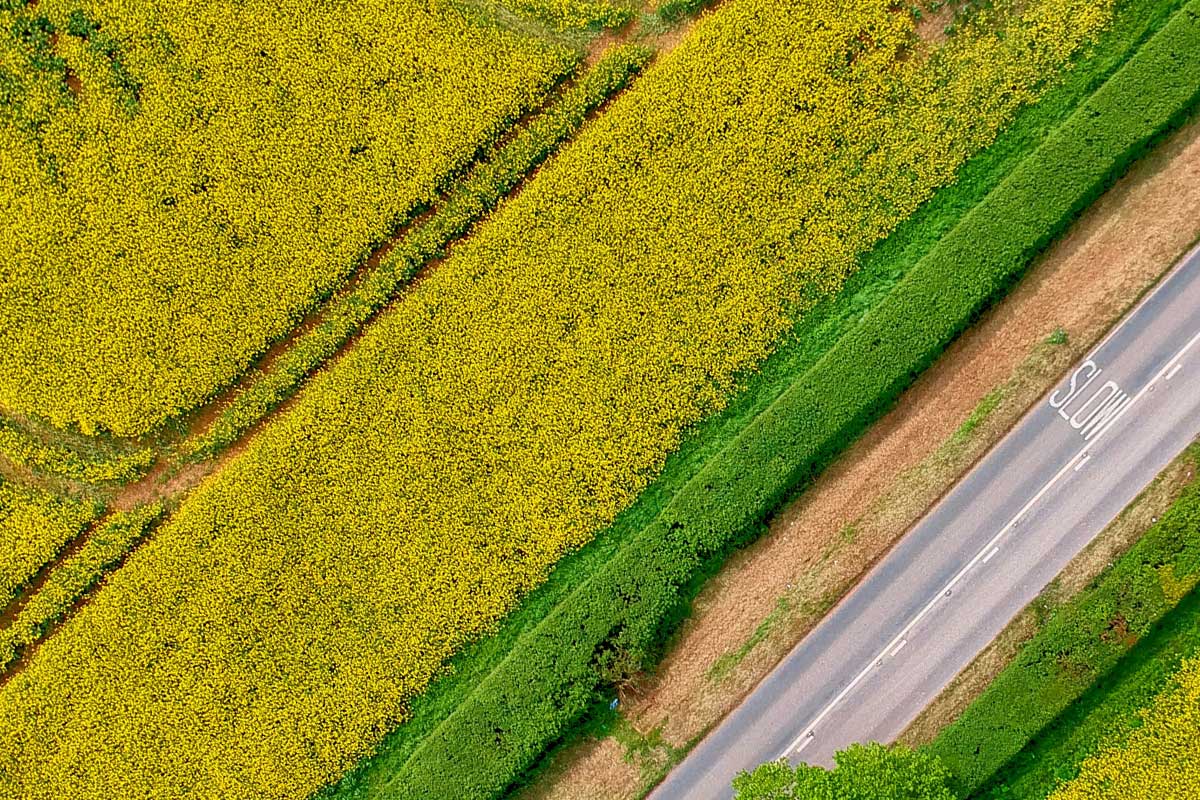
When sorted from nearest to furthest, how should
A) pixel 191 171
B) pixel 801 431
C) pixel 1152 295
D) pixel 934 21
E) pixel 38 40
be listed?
pixel 801 431, pixel 1152 295, pixel 934 21, pixel 38 40, pixel 191 171

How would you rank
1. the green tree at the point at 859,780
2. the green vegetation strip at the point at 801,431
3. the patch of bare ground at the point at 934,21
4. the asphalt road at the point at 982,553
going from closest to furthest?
the green tree at the point at 859,780, the green vegetation strip at the point at 801,431, the asphalt road at the point at 982,553, the patch of bare ground at the point at 934,21

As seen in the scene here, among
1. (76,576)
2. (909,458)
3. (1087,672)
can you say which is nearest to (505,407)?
(909,458)

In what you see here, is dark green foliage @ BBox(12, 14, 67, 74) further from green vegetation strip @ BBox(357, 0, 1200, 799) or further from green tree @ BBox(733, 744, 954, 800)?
green tree @ BBox(733, 744, 954, 800)

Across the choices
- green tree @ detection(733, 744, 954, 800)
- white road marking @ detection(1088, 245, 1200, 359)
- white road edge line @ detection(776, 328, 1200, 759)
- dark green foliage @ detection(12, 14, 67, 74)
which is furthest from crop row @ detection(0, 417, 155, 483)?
white road marking @ detection(1088, 245, 1200, 359)

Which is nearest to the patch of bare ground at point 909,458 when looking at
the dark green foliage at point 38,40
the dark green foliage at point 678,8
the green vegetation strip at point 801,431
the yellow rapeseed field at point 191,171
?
the green vegetation strip at point 801,431

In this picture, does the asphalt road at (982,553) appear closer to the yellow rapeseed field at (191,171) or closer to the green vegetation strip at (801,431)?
the green vegetation strip at (801,431)

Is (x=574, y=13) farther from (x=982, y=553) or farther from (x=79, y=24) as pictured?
(x=982, y=553)
